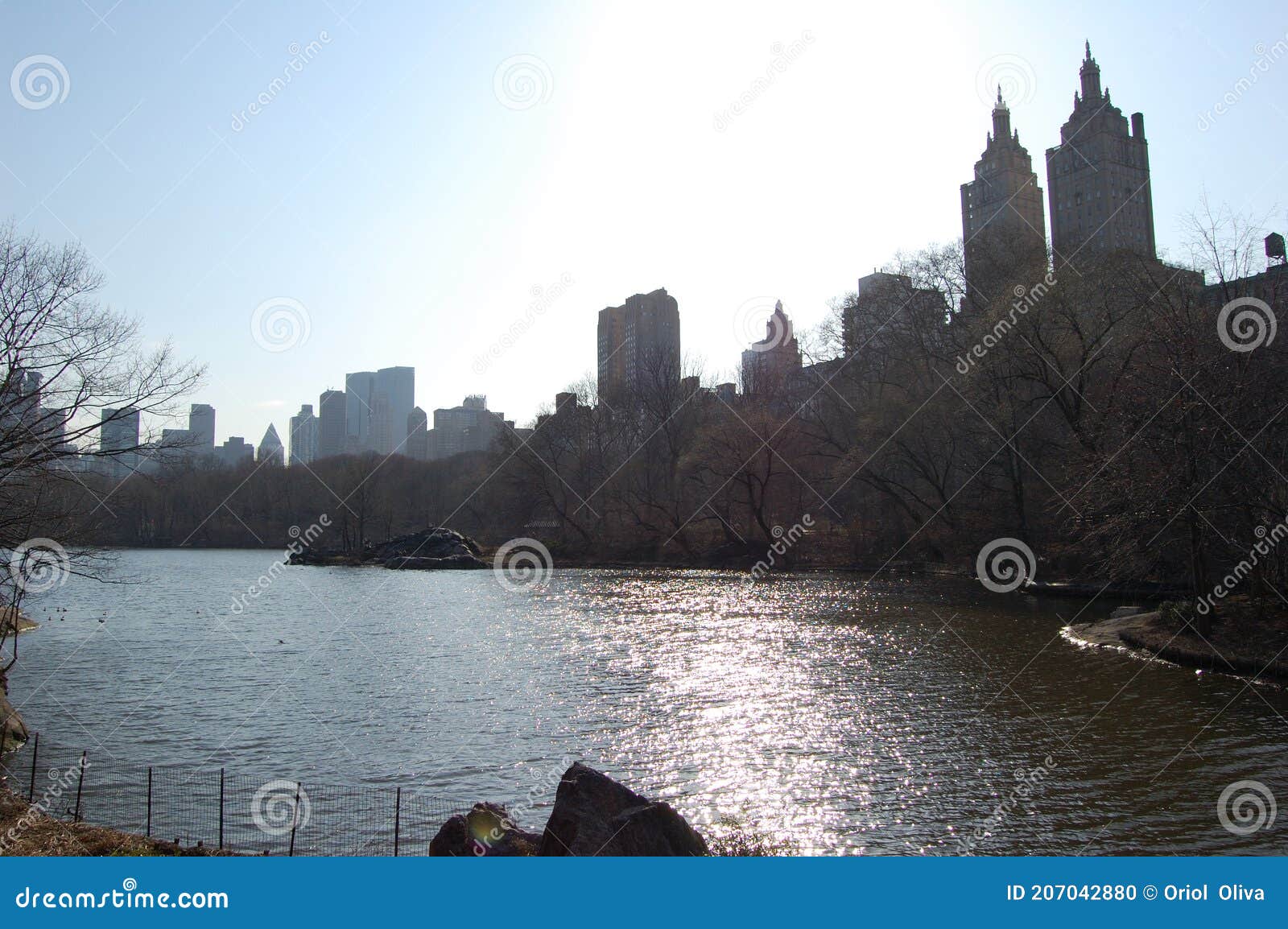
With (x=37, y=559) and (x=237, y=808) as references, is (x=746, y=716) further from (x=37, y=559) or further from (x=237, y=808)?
(x=37, y=559)

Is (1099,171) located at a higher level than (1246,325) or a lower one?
higher

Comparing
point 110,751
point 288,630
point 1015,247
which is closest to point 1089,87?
point 1015,247

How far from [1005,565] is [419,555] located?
167 ft

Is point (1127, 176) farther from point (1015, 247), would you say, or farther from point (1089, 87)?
point (1015, 247)

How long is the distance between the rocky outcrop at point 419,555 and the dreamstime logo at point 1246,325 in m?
61.3

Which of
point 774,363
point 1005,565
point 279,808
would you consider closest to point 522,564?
point 774,363

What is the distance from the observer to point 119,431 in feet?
62.7

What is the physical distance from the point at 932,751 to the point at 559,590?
35580 millimetres

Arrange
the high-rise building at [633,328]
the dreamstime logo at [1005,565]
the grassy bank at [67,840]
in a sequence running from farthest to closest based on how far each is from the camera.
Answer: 1. the high-rise building at [633,328]
2. the dreamstime logo at [1005,565]
3. the grassy bank at [67,840]

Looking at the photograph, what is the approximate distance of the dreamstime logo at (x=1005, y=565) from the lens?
136ft

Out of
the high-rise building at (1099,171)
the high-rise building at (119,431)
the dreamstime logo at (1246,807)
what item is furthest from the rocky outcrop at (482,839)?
the high-rise building at (1099,171)

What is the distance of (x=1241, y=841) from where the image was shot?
10.3 metres

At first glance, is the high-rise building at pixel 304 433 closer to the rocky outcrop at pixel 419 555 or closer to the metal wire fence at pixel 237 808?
the rocky outcrop at pixel 419 555

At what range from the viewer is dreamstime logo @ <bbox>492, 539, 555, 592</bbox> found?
59562mm
